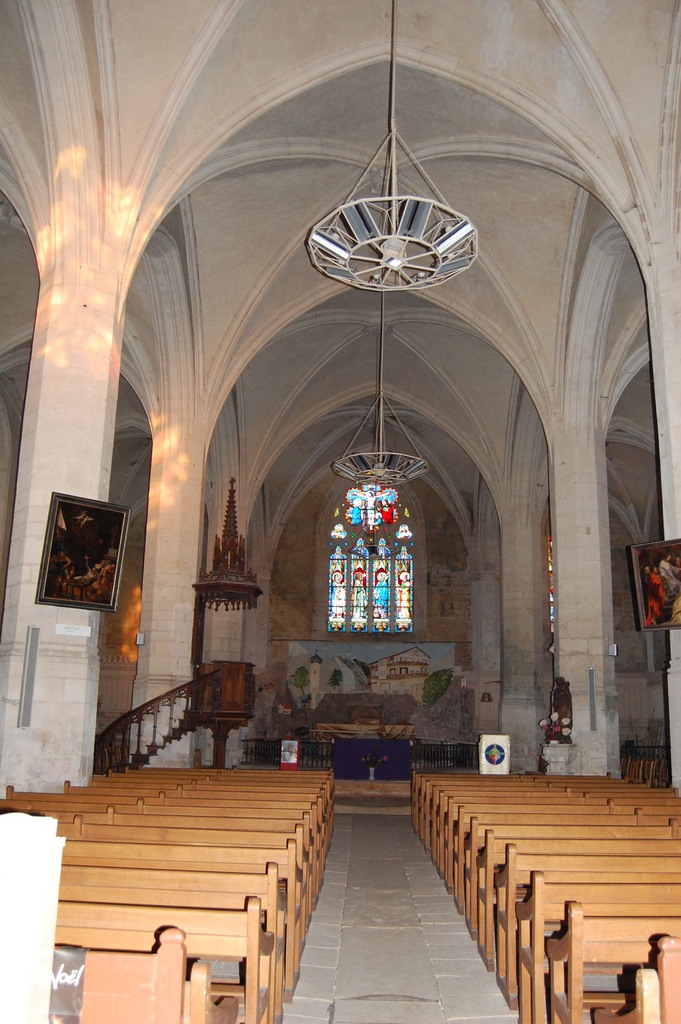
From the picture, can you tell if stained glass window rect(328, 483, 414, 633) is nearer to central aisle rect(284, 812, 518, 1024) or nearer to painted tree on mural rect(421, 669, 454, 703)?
painted tree on mural rect(421, 669, 454, 703)

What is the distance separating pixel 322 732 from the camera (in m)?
27.4

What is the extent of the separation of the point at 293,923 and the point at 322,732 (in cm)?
2305

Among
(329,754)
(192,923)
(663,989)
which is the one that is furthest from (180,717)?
(663,989)

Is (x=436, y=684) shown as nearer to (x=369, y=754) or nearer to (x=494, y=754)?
(x=369, y=754)

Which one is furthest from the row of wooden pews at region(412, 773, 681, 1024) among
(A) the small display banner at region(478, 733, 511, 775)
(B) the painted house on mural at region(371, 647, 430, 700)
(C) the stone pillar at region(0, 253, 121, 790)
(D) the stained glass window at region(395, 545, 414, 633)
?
(D) the stained glass window at region(395, 545, 414, 633)

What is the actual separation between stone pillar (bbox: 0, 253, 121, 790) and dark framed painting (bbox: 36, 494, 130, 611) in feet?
0.60

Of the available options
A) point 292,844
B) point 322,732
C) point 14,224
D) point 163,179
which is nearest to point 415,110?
point 163,179

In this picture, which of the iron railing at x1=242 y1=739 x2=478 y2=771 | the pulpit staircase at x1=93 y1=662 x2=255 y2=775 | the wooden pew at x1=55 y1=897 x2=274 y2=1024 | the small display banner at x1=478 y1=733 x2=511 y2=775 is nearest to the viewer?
the wooden pew at x1=55 y1=897 x2=274 y2=1024

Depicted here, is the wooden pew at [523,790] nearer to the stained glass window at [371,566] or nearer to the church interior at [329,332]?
the church interior at [329,332]

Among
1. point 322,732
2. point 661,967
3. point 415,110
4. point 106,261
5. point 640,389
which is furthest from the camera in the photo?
point 322,732

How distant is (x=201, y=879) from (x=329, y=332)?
19591 millimetres

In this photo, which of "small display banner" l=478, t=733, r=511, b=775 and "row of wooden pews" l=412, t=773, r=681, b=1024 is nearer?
"row of wooden pews" l=412, t=773, r=681, b=1024

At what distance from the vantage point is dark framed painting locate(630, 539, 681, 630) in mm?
10133

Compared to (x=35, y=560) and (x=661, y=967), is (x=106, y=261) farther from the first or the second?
(x=661, y=967)
